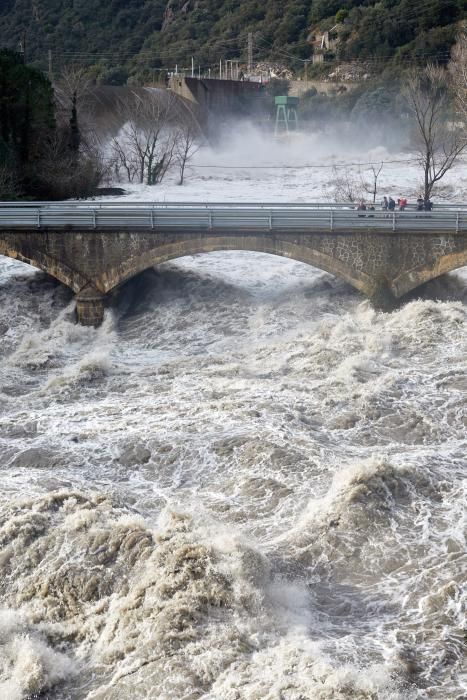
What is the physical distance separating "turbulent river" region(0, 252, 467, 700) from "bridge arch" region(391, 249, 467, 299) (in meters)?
0.96

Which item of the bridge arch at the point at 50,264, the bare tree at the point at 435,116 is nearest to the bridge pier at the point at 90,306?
the bridge arch at the point at 50,264

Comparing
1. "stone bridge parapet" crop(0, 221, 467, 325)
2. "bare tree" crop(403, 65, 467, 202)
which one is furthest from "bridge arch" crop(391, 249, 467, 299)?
"bare tree" crop(403, 65, 467, 202)

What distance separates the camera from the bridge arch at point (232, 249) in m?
32.8

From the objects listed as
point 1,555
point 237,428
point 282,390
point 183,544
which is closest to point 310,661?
point 183,544

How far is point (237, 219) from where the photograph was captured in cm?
3325

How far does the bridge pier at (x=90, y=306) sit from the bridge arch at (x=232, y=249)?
1.15 feet

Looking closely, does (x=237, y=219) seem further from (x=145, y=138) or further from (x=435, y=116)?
(x=145, y=138)

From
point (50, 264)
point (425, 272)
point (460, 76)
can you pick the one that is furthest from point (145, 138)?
point (425, 272)

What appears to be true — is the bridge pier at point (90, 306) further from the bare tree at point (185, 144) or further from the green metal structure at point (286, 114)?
the green metal structure at point (286, 114)

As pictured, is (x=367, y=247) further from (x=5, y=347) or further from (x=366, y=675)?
(x=366, y=675)

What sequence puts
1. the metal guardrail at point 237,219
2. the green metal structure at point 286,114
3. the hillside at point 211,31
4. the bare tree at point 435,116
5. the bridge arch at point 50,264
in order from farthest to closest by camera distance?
the hillside at point 211,31 → the green metal structure at point 286,114 → the bare tree at point 435,116 → the bridge arch at point 50,264 → the metal guardrail at point 237,219

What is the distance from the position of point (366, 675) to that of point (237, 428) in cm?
993

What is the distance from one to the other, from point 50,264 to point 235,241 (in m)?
6.70

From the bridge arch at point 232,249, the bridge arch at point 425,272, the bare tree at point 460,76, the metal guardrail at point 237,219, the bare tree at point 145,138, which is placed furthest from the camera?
the bare tree at point 145,138
